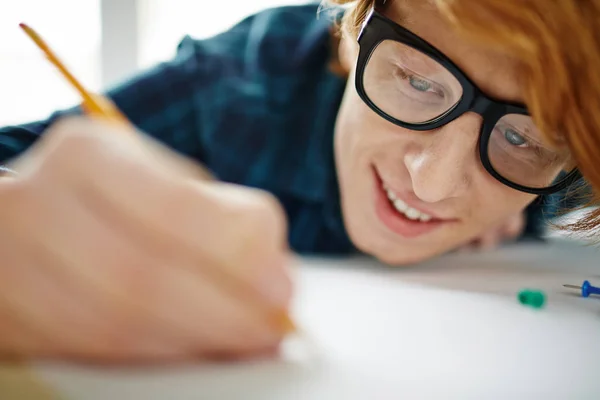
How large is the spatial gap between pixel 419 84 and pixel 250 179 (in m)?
0.37

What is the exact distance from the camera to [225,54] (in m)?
0.94


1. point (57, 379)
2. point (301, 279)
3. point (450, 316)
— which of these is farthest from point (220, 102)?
point (57, 379)

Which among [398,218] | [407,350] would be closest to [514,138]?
[398,218]

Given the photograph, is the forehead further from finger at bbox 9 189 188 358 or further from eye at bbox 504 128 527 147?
finger at bbox 9 189 188 358

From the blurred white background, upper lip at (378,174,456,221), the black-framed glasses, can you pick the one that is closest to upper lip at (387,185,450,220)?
upper lip at (378,174,456,221)

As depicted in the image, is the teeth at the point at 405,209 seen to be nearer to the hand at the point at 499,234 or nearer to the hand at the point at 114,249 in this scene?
the hand at the point at 499,234

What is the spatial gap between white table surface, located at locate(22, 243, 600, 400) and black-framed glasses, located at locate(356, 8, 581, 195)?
0.14 metres

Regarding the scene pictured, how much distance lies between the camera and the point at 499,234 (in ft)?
3.34

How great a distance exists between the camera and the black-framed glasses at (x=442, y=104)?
561mm

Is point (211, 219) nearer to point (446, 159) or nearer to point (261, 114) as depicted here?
point (446, 159)

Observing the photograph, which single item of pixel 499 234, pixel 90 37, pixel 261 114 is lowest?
pixel 499 234

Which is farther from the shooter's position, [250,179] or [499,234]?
[499,234]

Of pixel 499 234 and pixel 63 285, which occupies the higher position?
pixel 63 285

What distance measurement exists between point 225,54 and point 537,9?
1.91 ft
